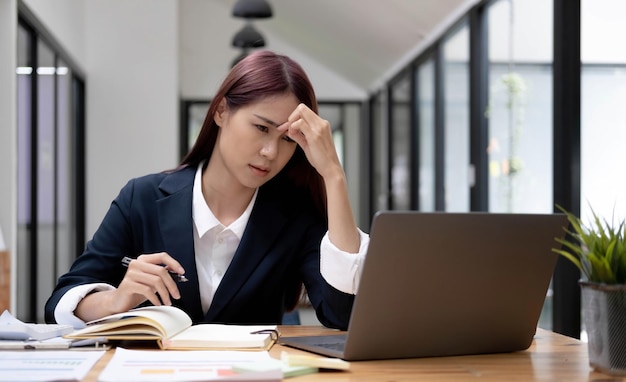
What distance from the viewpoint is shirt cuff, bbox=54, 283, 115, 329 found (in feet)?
5.10

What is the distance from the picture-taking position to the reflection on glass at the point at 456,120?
5.36 m

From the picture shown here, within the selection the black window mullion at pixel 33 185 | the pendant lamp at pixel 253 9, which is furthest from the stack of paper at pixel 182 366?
the pendant lamp at pixel 253 9

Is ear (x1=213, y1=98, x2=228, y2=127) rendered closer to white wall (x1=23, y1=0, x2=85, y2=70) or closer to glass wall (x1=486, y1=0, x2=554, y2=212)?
glass wall (x1=486, y1=0, x2=554, y2=212)

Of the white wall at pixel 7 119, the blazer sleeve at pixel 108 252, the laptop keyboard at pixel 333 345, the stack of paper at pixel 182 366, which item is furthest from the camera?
the white wall at pixel 7 119

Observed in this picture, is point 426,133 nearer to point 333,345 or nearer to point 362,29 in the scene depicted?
point 362,29

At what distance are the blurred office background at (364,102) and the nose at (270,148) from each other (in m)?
1.74

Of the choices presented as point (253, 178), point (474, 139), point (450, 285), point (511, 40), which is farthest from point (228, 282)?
point (474, 139)

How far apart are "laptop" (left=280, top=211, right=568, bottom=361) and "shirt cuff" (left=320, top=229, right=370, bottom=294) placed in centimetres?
24

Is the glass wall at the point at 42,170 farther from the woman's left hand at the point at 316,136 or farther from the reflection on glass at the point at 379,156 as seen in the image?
the woman's left hand at the point at 316,136

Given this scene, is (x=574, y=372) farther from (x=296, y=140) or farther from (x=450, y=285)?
(x=296, y=140)

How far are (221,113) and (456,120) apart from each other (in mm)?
3997

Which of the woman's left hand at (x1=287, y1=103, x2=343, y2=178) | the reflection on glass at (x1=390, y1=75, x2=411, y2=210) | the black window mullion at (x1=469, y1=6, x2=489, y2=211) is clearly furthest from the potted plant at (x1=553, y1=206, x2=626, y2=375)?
the reflection on glass at (x1=390, y1=75, x2=411, y2=210)

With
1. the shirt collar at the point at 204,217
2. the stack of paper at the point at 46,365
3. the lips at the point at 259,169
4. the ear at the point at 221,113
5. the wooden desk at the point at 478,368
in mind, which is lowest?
the wooden desk at the point at 478,368

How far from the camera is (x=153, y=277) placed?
139cm
